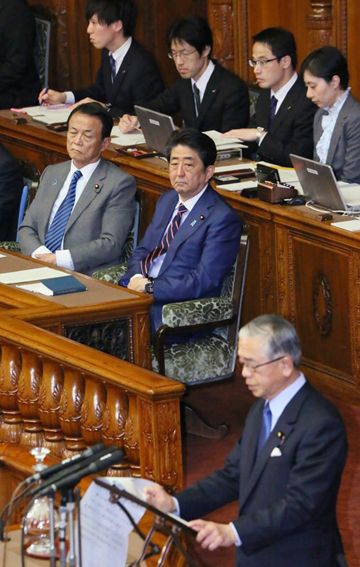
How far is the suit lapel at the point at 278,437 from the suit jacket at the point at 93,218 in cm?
301

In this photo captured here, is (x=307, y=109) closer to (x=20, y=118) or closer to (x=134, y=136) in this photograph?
(x=134, y=136)

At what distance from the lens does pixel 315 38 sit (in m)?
8.98

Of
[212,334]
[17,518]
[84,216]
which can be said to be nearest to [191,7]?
[84,216]

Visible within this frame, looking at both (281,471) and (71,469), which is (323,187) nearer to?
(281,471)

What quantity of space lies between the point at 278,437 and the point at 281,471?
0.09 metres

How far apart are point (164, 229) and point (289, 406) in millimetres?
2849

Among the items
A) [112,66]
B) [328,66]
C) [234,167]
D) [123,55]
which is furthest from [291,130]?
[112,66]

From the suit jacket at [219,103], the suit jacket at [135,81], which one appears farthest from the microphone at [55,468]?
the suit jacket at [135,81]

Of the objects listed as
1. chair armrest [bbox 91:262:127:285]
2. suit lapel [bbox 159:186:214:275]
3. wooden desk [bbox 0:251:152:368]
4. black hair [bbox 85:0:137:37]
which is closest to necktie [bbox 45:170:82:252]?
chair armrest [bbox 91:262:127:285]

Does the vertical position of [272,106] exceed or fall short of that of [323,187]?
it exceeds it

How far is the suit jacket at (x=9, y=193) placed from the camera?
7.72 metres

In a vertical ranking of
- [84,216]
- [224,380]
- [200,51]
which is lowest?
[224,380]

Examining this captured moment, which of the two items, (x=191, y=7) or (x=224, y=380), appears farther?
(x=191, y=7)

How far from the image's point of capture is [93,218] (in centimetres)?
691
